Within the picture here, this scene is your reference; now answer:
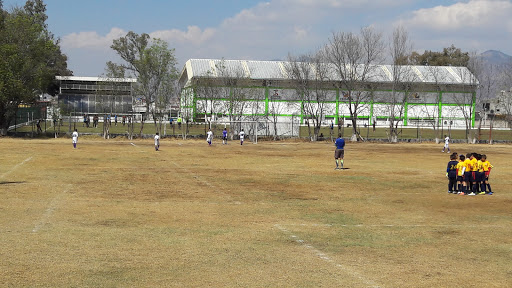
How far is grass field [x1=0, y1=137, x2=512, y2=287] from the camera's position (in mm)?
9562

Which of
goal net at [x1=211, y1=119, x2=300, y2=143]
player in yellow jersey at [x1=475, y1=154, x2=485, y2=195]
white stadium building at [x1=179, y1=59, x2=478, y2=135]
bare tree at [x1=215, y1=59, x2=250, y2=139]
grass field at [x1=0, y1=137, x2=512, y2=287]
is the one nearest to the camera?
grass field at [x1=0, y1=137, x2=512, y2=287]

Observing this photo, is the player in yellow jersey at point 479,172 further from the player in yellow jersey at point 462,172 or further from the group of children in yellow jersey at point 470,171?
the player in yellow jersey at point 462,172

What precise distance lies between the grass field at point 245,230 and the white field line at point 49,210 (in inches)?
1.8

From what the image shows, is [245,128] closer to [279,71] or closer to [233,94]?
[233,94]

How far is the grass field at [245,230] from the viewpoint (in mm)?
9562

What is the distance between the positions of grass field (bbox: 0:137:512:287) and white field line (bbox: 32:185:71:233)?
0.05 metres

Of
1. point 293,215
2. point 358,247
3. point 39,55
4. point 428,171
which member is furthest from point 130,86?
point 358,247

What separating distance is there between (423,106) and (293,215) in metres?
80.1

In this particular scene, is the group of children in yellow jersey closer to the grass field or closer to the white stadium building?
the grass field

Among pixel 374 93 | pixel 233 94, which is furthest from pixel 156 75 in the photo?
pixel 374 93

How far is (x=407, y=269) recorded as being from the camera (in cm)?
1015

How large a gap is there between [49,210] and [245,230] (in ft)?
19.4

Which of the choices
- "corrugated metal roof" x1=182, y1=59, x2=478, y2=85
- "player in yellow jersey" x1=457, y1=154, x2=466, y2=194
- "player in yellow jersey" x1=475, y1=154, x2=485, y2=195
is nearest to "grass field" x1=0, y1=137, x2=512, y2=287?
"player in yellow jersey" x1=457, y1=154, x2=466, y2=194

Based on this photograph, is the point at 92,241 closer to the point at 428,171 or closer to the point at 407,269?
the point at 407,269
